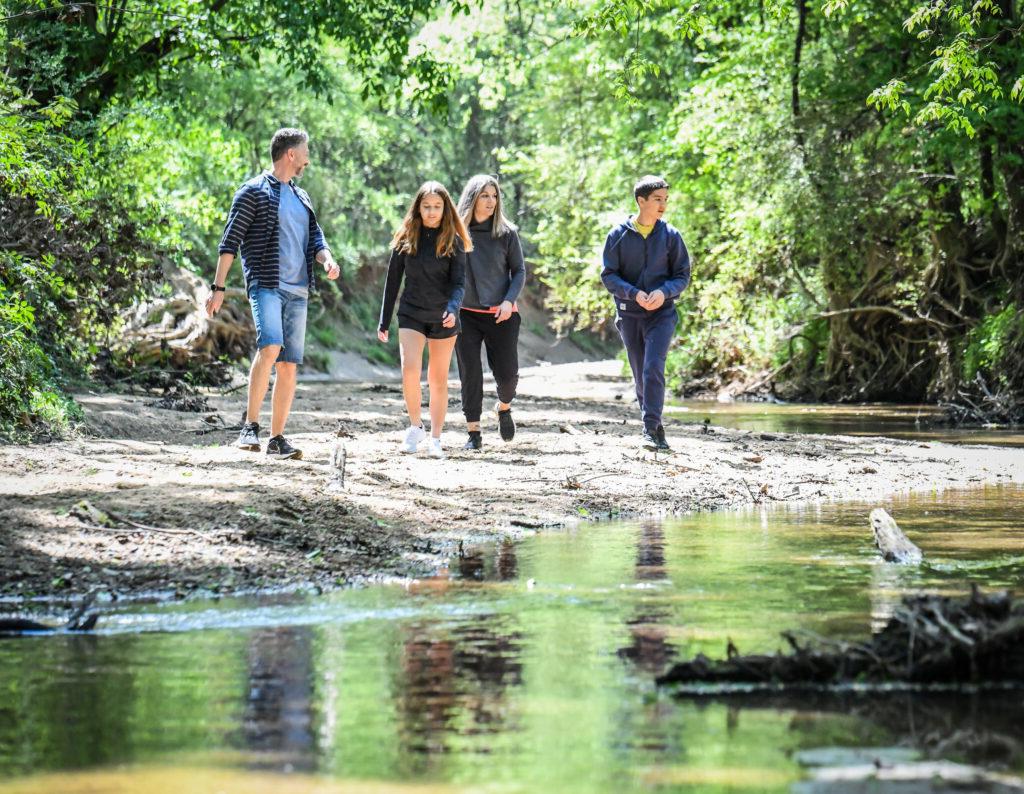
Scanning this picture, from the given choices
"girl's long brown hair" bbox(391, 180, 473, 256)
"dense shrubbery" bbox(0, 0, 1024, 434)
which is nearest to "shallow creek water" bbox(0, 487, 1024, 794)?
"girl's long brown hair" bbox(391, 180, 473, 256)

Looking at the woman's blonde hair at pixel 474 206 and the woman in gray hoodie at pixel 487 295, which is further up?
the woman's blonde hair at pixel 474 206

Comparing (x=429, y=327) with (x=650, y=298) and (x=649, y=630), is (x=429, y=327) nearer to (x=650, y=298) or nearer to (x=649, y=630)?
(x=650, y=298)

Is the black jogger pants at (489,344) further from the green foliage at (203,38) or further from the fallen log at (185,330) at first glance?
the fallen log at (185,330)

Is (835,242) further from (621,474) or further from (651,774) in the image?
(651,774)

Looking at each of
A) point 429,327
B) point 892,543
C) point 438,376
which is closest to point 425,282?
point 429,327

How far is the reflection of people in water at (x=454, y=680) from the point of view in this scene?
4.06 metres

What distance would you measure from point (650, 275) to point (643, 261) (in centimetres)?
14

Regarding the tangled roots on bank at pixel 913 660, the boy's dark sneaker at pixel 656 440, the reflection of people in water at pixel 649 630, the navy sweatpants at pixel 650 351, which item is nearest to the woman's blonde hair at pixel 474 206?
the navy sweatpants at pixel 650 351

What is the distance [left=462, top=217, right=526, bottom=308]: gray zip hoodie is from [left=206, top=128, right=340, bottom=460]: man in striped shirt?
64.8 inches

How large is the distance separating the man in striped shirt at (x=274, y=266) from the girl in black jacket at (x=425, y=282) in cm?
85

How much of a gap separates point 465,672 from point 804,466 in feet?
24.8

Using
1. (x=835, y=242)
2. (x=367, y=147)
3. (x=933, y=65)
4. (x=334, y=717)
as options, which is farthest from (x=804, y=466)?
(x=367, y=147)

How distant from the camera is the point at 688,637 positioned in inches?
206

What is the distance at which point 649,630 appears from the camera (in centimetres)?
539
